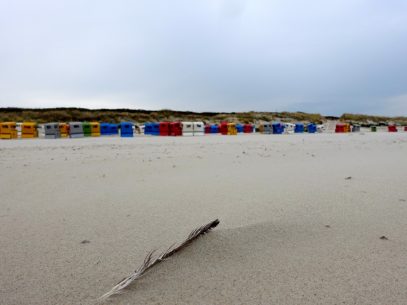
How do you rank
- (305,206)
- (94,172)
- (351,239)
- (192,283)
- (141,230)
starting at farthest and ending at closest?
(94,172)
(305,206)
(141,230)
(351,239)
(192,283)

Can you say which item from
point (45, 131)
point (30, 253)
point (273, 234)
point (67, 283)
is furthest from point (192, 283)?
point (45, 131)

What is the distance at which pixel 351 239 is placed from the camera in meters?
1.62

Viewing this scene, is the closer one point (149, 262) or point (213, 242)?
point (149, 262)

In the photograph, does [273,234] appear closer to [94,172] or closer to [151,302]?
[151,302]

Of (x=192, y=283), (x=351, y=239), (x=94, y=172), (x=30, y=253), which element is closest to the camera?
(x=192, y=283)

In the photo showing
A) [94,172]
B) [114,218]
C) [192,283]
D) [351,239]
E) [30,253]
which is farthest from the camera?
[94,172]

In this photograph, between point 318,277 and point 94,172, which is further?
point 94,172

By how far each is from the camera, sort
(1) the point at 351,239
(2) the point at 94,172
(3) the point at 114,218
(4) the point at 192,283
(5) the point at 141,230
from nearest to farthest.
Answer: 1. (4) the point at 192,283
2. (1) the point at 351,239
3. (5) the point at 141,230
4. (3) the point at 114,218
5. (2) the point at 94,172

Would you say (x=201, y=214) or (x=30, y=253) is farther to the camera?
(x=201, y=214)

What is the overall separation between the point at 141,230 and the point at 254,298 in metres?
0.94

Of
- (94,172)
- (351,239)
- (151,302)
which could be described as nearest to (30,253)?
(151,302)

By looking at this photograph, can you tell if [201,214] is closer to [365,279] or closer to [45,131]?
[365,279]

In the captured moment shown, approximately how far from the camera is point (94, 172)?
13.4 feet

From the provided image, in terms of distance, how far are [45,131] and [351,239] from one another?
21234 millimetres
